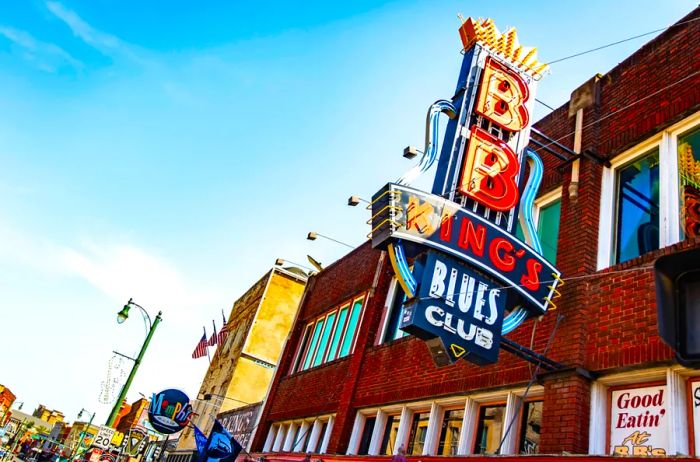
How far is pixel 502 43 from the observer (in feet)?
33.4

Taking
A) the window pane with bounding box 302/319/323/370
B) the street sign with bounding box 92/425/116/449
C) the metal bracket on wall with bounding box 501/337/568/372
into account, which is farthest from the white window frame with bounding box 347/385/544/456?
the street sign with bounding box 92/425/116/449

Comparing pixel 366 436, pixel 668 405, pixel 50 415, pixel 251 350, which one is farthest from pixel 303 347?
pixel 50 415

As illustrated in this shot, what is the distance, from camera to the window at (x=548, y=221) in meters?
9.03

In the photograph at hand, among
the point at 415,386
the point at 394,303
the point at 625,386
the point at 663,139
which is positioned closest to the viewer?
the point at 625,386

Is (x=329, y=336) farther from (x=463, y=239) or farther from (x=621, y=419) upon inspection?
(x=621, y=419)

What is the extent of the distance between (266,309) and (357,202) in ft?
60.4

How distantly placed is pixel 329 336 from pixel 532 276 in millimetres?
9358

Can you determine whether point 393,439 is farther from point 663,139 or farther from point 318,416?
point 663,139

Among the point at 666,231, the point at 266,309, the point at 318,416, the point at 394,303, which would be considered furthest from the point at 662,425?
the point at 266,309

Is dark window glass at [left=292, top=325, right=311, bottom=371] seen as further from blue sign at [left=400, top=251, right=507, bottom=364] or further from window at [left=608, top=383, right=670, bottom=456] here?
window at [left=608, top=383, right=670, bottom=456]

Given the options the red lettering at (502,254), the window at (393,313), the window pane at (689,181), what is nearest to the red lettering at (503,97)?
the window pane at (689,181)

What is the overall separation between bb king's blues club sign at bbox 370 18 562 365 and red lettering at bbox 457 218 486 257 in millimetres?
15

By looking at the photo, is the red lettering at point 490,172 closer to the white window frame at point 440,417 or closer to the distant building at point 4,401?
the white window frame at point 440,417

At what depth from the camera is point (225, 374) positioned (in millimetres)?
26922
